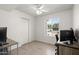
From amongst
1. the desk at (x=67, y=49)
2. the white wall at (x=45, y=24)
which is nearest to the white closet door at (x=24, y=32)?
the white wall at (x=45, y=24)

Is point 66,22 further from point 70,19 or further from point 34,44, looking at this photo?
point 34,44

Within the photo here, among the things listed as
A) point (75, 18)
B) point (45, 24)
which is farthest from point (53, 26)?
point (75, 18)

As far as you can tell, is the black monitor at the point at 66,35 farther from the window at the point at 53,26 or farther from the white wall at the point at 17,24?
the white wall at the point at 17,24

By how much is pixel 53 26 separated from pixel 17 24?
1.84 ft

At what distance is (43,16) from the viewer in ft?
4.27

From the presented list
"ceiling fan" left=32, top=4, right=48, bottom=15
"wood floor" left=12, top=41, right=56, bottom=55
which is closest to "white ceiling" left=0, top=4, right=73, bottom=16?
"ceiling fan" left=32, top=4, right=48, bottom=15

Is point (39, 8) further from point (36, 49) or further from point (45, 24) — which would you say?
point (36, 49)

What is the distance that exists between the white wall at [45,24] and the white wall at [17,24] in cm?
12

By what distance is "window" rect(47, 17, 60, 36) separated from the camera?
3.95ft

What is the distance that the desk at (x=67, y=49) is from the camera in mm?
1149

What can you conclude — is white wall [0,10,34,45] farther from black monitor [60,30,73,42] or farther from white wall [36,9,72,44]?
black monitor [60,30,73,42]

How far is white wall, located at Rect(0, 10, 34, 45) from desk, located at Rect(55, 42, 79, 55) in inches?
18.0

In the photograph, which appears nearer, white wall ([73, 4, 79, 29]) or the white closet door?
white wall ([73, 4, 79, 29])

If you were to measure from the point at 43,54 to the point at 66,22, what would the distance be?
0.58m
